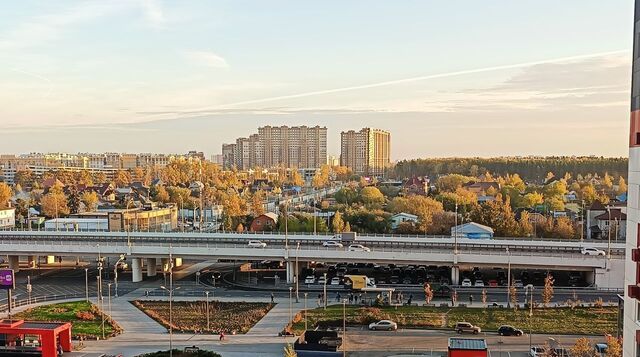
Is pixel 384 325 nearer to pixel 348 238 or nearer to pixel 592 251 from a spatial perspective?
pixel 348 238

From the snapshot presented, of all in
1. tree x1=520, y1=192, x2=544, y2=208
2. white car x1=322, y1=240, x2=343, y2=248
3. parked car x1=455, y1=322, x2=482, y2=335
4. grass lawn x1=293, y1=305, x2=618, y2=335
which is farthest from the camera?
tree x1=520, y1=192, x2=544, y2=208

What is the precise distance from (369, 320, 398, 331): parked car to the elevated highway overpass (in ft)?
25.7

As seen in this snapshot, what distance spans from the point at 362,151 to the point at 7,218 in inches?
4133

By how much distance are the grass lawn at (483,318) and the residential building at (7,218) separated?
120 feet

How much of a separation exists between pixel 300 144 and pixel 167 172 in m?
71.6

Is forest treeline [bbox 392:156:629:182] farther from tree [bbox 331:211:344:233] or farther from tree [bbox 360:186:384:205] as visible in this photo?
tree [bbox 331:211:344:233]

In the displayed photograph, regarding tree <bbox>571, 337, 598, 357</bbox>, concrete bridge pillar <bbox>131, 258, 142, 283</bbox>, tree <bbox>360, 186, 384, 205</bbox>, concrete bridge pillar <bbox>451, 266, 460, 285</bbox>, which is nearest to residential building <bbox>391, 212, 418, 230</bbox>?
tree <bbox>360, 186, 384, 205</bbox>

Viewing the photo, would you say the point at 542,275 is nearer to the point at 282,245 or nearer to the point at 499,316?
the point at 499,316

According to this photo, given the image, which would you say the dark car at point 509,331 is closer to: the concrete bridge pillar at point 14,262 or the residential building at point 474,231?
the residential building at point 474,231

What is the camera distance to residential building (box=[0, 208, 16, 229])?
1935 inches

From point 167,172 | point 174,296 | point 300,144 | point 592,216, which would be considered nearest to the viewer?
point 174,296

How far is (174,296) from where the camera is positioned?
25.9 metres

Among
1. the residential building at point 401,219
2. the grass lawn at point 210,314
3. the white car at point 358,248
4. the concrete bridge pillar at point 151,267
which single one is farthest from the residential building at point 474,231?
the concrete bridge pillar at point 151,267

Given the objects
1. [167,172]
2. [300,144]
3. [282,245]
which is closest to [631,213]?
[282,245]
